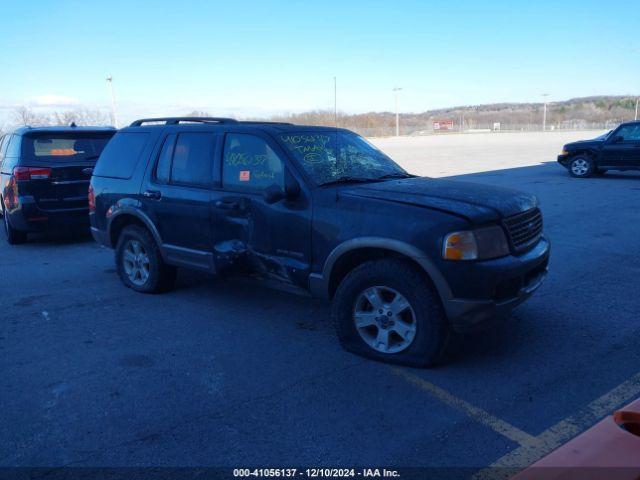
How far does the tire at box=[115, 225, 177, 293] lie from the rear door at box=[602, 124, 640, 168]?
14393 mm

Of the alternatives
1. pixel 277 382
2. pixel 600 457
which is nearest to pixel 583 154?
pixel 277 382

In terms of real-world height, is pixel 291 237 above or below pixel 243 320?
above

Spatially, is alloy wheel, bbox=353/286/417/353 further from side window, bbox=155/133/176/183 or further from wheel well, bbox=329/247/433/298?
side window, bbox=155/133/176/183

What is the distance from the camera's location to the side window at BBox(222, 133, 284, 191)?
4629 mm

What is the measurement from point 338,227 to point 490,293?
1201 millimetres

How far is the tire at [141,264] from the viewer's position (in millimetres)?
5738

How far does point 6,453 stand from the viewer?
3018 mm

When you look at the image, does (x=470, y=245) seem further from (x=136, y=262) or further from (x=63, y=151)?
(x=63, y=151)

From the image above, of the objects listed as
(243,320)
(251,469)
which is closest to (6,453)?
(251,469)

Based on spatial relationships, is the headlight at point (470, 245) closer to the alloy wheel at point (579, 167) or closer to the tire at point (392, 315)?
the tire at point (392, 315)

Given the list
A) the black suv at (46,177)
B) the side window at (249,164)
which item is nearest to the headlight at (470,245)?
the side window at (249,164)

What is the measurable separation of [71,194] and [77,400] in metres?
5.53

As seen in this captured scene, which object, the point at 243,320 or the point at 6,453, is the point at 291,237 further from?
the point at 6,453

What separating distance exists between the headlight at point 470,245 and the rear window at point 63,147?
6830mm
